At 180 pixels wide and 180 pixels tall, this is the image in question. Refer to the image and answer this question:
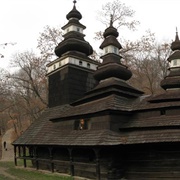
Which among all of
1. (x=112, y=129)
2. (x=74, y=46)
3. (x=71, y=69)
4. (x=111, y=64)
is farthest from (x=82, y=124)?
(x=74, y=46)

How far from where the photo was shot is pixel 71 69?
75.5 feet

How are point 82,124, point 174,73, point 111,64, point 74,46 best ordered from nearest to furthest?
point 174,73, point 82,124, point 111,64, point 74,46

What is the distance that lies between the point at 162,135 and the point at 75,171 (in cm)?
640

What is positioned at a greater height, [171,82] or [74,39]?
[74,39]

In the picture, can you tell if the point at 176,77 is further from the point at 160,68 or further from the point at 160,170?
the point at 160,68

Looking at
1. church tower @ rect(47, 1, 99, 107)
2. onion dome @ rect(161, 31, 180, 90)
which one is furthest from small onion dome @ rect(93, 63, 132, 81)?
onion dome @ rect(161, 31, 180, 90)

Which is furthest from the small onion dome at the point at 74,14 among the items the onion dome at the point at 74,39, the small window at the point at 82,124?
the small window at the point at 82,124

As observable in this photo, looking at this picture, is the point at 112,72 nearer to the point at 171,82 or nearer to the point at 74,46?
the point at 171,82

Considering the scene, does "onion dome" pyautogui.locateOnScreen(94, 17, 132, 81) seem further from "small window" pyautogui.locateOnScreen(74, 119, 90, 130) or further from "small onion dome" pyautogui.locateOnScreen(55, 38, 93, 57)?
"small window" pyautogui.locateOnScreen(74, 119, 90, 130)

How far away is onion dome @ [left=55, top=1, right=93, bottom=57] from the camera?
962 inches

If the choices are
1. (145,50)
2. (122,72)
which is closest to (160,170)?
(122,72)

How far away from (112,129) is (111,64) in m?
5.86

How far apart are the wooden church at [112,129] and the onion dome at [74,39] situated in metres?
1.49

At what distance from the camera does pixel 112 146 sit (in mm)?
14961
